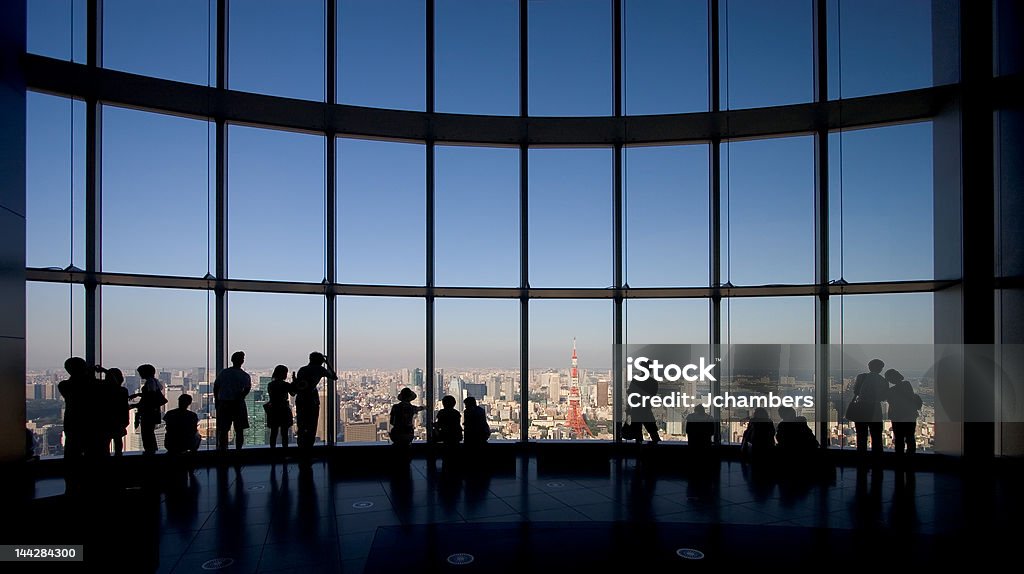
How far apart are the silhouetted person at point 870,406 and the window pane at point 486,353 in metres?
5.56

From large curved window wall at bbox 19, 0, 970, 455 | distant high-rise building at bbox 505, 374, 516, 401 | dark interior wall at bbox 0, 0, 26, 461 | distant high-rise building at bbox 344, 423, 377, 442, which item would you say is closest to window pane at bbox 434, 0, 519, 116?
large curved window wall at bbox 19, 0, 970, 455

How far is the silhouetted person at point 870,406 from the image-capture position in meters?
8.64

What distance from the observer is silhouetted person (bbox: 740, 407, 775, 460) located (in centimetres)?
900

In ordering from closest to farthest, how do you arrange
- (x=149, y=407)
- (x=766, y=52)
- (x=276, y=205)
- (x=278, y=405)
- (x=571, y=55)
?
(x=149, y=407) < (x=278, y=405) < (x=276, y=205) < (x=766, y=52) < (x=571, y=55)

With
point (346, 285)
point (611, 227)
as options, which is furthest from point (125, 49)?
point (611, 227)

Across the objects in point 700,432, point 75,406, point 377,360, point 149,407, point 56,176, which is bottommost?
point 700,432

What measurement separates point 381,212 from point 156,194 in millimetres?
3678

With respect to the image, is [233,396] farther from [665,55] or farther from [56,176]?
[665,55]

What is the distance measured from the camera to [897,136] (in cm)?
1001

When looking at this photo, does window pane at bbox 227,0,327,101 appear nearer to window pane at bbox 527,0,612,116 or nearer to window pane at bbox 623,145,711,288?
window pane at bbox 527,0,612,116

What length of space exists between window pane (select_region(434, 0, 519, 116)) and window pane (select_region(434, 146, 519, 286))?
1.01 m

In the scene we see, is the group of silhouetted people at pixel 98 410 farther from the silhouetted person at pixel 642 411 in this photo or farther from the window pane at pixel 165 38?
the silhouetted person at pixel 642 411

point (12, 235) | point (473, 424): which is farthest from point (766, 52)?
point (12, 235)

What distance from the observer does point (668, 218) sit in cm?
1074
